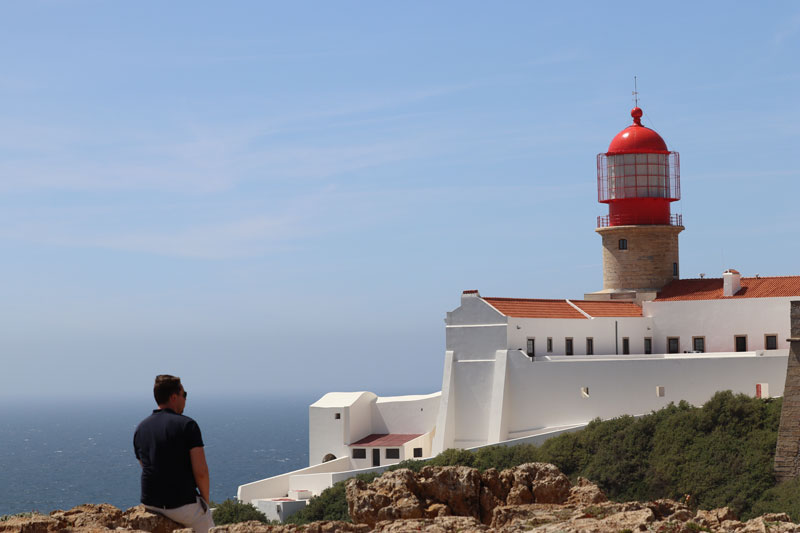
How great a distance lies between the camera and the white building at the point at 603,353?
35750 millimetres

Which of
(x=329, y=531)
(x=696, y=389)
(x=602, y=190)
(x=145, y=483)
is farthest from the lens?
(x=602, y=190)

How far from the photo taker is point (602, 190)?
41.4 m

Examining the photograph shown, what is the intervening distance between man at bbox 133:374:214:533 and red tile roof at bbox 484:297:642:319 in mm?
29844

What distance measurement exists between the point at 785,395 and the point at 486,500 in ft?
63.8

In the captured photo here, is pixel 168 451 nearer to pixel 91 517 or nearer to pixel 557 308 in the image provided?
pixel 91 517

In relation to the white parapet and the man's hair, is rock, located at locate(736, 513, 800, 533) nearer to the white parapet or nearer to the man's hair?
the man's hair

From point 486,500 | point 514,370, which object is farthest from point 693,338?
point 486,500

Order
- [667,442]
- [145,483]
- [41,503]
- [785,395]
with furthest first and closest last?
[41,503]
[667,442]
[785,395]
[145,483]

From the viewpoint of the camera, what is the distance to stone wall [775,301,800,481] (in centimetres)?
2870

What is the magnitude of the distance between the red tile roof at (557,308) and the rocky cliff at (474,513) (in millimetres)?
24769

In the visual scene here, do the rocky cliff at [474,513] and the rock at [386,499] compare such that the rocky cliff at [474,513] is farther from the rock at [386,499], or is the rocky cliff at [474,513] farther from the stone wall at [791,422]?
the stone wall at [791,422]

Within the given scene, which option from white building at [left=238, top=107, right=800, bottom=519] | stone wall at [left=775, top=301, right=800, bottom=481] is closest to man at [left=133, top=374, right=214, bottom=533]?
stone wall at [left=775, top=301, right=800, bottom=481]

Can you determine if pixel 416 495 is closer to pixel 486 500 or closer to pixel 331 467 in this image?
pixel 486 500

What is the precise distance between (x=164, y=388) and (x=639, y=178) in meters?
34.8
